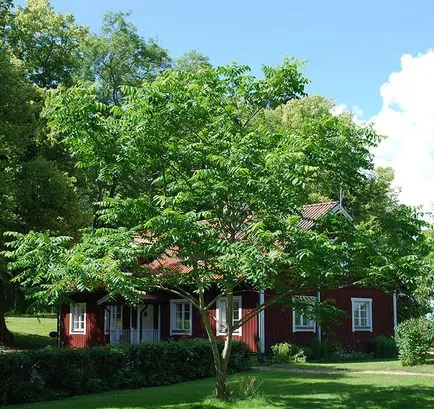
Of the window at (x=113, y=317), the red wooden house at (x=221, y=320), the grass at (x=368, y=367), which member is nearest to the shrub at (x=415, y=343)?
the grass at (x=368, y=367)

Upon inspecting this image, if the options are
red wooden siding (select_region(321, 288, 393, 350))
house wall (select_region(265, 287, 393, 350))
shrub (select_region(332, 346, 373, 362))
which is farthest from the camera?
red wooden siding (select_region(321, 288, 393, 350))

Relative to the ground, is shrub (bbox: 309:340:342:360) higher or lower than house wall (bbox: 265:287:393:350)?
lower

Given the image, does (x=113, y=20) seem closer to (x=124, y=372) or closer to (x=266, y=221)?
(x=124, y=372)

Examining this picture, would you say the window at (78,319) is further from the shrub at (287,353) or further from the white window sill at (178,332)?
the shrub at (287,353)

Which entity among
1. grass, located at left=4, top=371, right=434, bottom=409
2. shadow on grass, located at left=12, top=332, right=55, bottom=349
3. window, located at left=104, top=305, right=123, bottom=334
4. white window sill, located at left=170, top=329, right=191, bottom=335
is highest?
window, located at left=104, top=305, right=123, bottom=334

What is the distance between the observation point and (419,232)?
13.2 m

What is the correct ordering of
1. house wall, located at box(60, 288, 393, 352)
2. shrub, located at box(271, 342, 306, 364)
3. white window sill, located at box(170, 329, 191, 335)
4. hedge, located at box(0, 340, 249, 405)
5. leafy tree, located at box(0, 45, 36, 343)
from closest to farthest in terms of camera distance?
1. hedge, located at box(0, 340, 249, 405)
2. leafy tree, located at box(0, 45, 36, 343)
3. shrub, located at box(271, 342, 306, 364)
4. house wall, located at box(60, 288, 393, 352)
5. white window sill, located at box(170, 329, 191, 335)

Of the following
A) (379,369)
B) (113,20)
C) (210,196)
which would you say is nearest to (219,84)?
(210,196)

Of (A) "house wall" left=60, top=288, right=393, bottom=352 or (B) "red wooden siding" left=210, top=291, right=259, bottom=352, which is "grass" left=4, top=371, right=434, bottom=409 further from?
(A) "house wall" left=60, top=288, right=393, bottom=352

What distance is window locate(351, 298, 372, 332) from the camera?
30219 mm

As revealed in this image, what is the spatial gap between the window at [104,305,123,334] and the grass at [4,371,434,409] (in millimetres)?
11860

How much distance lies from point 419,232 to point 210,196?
4516 mm

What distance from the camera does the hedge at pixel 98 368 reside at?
50.9ft

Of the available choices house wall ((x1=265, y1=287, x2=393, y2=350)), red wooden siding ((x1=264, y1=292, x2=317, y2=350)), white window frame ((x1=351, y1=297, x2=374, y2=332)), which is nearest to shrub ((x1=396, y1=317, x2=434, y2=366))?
house wall ((x1=265, y1=287, x2=393, y2=350))
